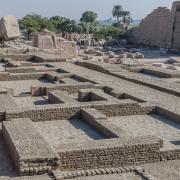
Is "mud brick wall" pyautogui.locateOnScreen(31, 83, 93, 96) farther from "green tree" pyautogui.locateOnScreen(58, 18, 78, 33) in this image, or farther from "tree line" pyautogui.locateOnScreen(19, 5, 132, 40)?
"green tree" pyautogui.locateOnScreen(58, 18, 78, 33)

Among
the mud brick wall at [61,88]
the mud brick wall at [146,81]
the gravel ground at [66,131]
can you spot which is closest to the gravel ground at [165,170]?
the gravel ground at [66,131]

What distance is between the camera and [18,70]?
16.2m

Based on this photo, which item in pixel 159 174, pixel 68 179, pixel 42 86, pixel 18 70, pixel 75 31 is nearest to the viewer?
pixel 68 179

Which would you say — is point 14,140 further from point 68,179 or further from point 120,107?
point 120,107

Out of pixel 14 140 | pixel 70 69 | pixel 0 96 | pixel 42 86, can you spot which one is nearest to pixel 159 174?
pixel 14 140

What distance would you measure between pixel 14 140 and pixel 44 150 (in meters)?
0.70

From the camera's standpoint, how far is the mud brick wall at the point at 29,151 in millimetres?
5797

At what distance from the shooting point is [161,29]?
48375 mm

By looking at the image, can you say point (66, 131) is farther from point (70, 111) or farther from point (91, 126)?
point (70, 111)

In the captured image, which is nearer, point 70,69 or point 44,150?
point 44,150

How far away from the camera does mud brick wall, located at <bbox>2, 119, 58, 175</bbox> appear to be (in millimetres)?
5797

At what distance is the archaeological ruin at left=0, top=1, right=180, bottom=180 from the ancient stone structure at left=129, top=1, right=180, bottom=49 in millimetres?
30175

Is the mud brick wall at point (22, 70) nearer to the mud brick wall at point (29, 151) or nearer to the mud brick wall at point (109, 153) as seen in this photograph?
the mud brick wall at point (29, 151)

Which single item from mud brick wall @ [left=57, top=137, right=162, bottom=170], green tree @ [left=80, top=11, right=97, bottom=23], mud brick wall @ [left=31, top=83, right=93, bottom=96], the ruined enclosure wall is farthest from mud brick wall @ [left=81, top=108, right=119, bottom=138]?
green tree @ [left=80, top=11, right=97, bottom=23]
